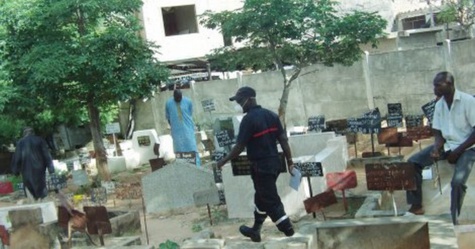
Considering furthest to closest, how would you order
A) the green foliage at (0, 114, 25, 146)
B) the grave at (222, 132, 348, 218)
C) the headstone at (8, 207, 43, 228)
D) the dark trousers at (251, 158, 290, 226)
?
the green foliage at (0, 114, 25, 146)
the grave at (222, 132, 348, 218)
the headstone at (8, 207, 43, 228)
the dark trousers at (251, 158, 290, 226)

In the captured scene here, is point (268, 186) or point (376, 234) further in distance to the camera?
point (268, 186)

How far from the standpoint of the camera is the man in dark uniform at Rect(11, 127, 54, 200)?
27.3ft

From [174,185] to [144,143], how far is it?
6.11 m

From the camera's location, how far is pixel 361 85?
51.9 ft

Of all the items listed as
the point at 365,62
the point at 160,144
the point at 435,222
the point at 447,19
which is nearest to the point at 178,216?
the point at 435,222

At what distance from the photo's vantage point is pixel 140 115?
20297 mm

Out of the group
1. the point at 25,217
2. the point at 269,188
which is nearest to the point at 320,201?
the point at 269,188

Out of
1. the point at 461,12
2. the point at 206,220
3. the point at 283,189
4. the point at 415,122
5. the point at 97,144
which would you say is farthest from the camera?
the point at 461,12

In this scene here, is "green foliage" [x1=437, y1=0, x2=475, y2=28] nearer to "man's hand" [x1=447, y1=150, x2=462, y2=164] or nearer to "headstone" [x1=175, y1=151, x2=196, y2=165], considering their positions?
"headstone" [x1=175, y1=151, x2=196, y2=165]

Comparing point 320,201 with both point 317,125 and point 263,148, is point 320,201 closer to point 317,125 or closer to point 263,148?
point 263,148

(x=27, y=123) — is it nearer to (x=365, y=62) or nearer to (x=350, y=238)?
(x=365, y=62)

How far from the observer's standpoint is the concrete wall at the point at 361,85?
14344 mm

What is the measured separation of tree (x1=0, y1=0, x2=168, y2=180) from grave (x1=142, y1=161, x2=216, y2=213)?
2.84 meters

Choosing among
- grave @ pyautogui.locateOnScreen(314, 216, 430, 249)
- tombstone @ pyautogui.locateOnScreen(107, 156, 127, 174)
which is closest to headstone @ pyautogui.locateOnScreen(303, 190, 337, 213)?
grave @ pyautogui.locateOnScreen(314, 216, 430, 249)
